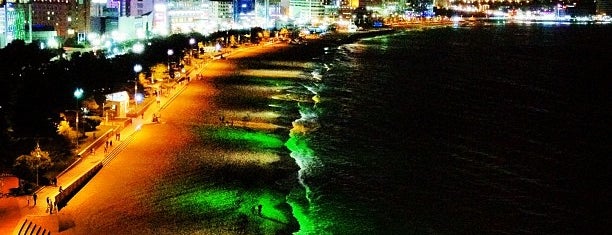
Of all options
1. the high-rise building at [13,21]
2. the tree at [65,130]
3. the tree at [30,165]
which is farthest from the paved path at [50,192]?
the high-rise building at [13,21]

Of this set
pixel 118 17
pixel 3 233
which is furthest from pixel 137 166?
pixel 118 17

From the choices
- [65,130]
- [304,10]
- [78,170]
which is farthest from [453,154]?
[304,10]

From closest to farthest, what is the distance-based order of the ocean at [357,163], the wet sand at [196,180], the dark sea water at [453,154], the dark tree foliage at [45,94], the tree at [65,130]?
1. the wet sand at [196,180]
2. the ocean at [357,163]
3. the dark sea water at [453,154]
4. the dark tree foliage at [45,94]
5. the tree at [65,130]

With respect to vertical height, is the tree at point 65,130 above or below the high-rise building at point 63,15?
below

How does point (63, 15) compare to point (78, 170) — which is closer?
point (78, 170)

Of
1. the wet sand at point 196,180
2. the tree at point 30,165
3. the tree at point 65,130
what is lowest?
the wet sand at point 196,180

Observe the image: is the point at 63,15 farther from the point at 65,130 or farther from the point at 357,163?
the point at 357,163

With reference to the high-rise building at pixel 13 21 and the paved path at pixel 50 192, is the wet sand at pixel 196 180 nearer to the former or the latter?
the paved path at pixel 50 192
